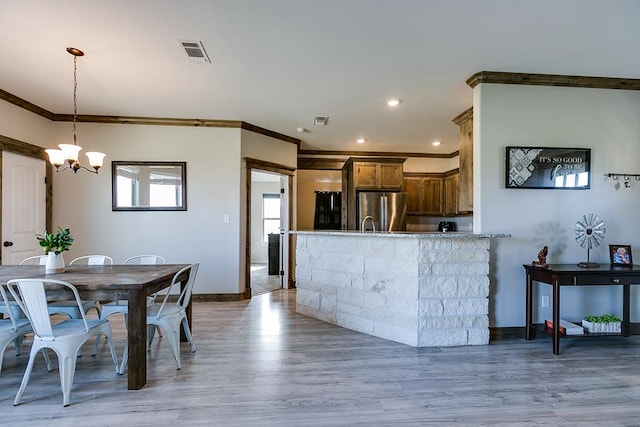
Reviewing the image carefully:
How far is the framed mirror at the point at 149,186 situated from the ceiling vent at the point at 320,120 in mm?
1993

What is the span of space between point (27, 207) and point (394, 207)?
5.44m

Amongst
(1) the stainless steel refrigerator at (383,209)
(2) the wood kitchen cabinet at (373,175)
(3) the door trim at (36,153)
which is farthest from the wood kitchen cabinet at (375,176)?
(3) the door trim at (36,153)

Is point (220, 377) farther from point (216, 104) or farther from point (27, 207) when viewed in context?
point (27, 207)

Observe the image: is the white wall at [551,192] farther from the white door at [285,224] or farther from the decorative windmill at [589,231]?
the white door at [285,224]

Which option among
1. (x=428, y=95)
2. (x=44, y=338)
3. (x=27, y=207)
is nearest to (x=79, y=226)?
(x=27, y=207)

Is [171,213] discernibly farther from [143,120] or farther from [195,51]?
[195,51]

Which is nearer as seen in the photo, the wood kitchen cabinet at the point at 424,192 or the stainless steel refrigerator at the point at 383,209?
the stainless steel refrigerator at the point at 383,209

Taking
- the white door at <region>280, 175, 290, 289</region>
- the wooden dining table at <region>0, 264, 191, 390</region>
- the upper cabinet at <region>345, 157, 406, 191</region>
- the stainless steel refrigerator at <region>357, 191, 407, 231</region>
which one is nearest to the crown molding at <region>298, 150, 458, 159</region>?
the upper cabinet at <region>345, 157, 406, 191</region>

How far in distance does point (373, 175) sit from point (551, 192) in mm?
A: 3231

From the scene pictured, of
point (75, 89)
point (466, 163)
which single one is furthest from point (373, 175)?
point (75, 89)

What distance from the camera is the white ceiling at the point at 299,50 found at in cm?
234

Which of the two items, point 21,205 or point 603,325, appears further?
point 21,205

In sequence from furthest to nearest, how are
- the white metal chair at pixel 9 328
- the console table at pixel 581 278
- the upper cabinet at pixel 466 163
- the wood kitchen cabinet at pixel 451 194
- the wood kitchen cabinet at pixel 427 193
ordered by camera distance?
the wood kitchen cabinet at pixel 427 193, the wood kitchen cabinet at pixel 451 194, the upper cabinet at pixel 466 163, the console table at pixel 581 278, the white metal chair at pixel 9 328

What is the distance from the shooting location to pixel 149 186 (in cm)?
478
